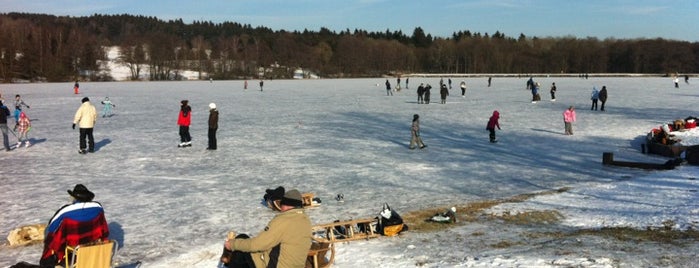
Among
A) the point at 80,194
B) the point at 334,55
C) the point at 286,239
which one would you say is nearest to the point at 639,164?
the point at 286,239

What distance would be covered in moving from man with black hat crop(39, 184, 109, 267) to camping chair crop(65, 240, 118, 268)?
252mm

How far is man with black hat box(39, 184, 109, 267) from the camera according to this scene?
5.61 meters

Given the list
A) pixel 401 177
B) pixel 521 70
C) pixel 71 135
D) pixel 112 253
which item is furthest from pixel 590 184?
pixel 521 70

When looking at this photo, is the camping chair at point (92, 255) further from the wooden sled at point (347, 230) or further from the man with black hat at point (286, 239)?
the wooden sled at point (347, 230)

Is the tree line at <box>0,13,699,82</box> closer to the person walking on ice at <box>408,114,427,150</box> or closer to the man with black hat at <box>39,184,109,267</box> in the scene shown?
the person walking on ice at <box>408,114,427,150</box>

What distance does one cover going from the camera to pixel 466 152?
16.5m

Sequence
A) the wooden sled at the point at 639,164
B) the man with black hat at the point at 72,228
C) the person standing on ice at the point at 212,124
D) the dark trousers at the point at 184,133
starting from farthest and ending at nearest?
the dark trousers at the point at 184,133, the person standing on ice at the point at 212,124, the wooden sled at the point at 639,164, the man with black hat at the point at 72,228

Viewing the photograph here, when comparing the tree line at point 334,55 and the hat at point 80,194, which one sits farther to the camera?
the tree line at point 334,55

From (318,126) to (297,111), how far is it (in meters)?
7.56

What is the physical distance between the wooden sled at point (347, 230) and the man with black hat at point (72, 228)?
9.72ft

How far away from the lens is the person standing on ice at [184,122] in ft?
52.5

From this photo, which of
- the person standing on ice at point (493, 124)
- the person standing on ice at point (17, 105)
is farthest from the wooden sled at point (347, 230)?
the person standing on ice at point (17, 105)

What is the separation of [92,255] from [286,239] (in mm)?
1978

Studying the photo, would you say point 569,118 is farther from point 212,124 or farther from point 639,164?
point 212,124
